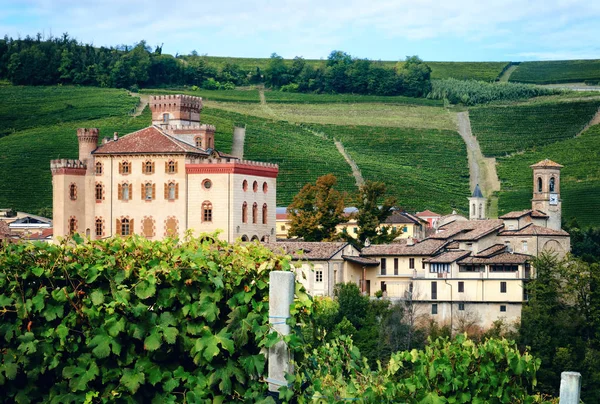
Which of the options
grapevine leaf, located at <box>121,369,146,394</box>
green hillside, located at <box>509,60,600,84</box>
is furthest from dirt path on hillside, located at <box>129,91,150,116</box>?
grapevine leaf, located at <box>121,369,146,394</box>

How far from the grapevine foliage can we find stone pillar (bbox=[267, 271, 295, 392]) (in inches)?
9.8

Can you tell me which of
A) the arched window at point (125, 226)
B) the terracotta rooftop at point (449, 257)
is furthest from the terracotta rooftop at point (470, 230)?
the arched window at point (125, 226)

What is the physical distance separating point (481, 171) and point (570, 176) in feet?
55.0

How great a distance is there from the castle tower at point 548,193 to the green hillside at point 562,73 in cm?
10148

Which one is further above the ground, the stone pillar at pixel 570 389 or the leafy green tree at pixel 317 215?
the stone pillar at pixel 570 389

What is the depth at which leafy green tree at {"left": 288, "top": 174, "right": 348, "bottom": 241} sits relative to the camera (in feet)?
257

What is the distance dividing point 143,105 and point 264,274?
130 m

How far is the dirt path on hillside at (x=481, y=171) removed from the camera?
121m

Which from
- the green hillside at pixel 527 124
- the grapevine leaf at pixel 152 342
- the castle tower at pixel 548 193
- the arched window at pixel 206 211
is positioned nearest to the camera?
the grapevine leaf at pixel 152 342

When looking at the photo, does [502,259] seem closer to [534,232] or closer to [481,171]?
[534,232]

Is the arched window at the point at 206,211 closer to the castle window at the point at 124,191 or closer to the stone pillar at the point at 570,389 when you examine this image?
the castle window at the point at 124,191

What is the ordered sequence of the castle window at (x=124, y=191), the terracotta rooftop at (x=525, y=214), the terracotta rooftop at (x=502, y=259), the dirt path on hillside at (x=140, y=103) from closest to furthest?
the terracotta rooftop at (x=502, y=259), the castle window at (x=124, y=191), the terracotta rooftop at (x=525, y=214), the dirt path on hillside at (x=140, y=103)

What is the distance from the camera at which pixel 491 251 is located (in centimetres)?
7300

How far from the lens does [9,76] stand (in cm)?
16288
